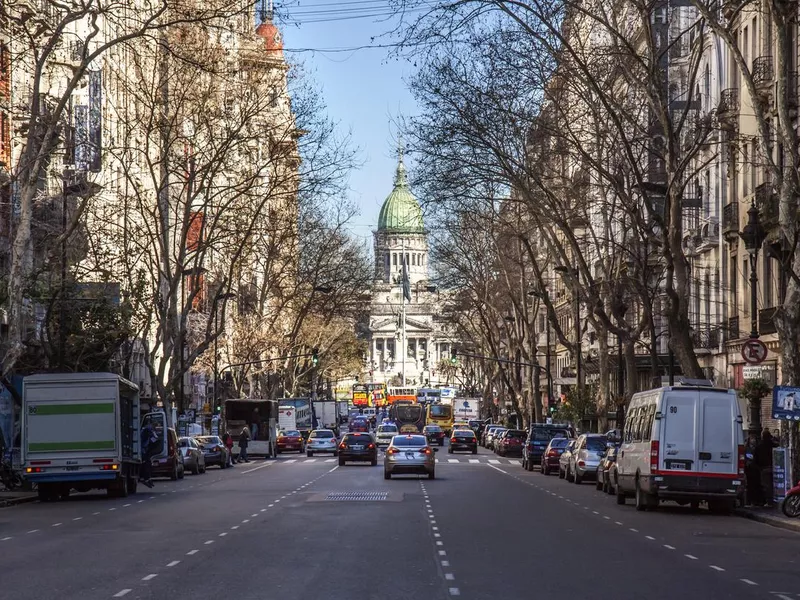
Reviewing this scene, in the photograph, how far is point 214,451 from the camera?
2443 inches

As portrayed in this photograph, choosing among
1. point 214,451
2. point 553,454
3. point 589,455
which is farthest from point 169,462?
point 553,454

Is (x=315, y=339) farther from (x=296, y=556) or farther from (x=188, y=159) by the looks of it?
(x=296, y=556)

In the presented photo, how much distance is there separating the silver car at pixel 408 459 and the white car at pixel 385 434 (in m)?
39.7

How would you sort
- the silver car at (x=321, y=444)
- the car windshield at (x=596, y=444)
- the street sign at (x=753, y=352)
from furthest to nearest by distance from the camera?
the silver car at (x=321, y=444), the car windshield at (x=596, y=444), the street sign at (x=753, y=352)

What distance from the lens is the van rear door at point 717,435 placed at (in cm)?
2919

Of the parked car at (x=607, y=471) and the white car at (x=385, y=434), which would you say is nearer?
the parked car at (x=607, y=471)

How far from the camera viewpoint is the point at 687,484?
29.2m

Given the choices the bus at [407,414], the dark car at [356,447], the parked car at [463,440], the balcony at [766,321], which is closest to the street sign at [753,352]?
the balcony at [766,321]

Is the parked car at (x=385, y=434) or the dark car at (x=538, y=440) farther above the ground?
the dark car at (x=538, y=440)

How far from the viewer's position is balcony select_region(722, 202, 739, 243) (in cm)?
5044

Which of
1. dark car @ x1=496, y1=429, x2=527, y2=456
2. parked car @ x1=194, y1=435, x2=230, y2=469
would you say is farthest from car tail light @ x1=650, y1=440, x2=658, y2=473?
dark car @ x1=496, y1=429, x2=527, y2=456

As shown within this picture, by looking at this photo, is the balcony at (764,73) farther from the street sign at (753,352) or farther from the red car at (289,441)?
the red car at (289,441)

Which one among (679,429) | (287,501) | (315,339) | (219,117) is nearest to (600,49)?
(679,429)

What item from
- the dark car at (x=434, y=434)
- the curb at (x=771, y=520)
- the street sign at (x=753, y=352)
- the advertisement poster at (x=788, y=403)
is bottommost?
the dark car at (x=434, y=434)
